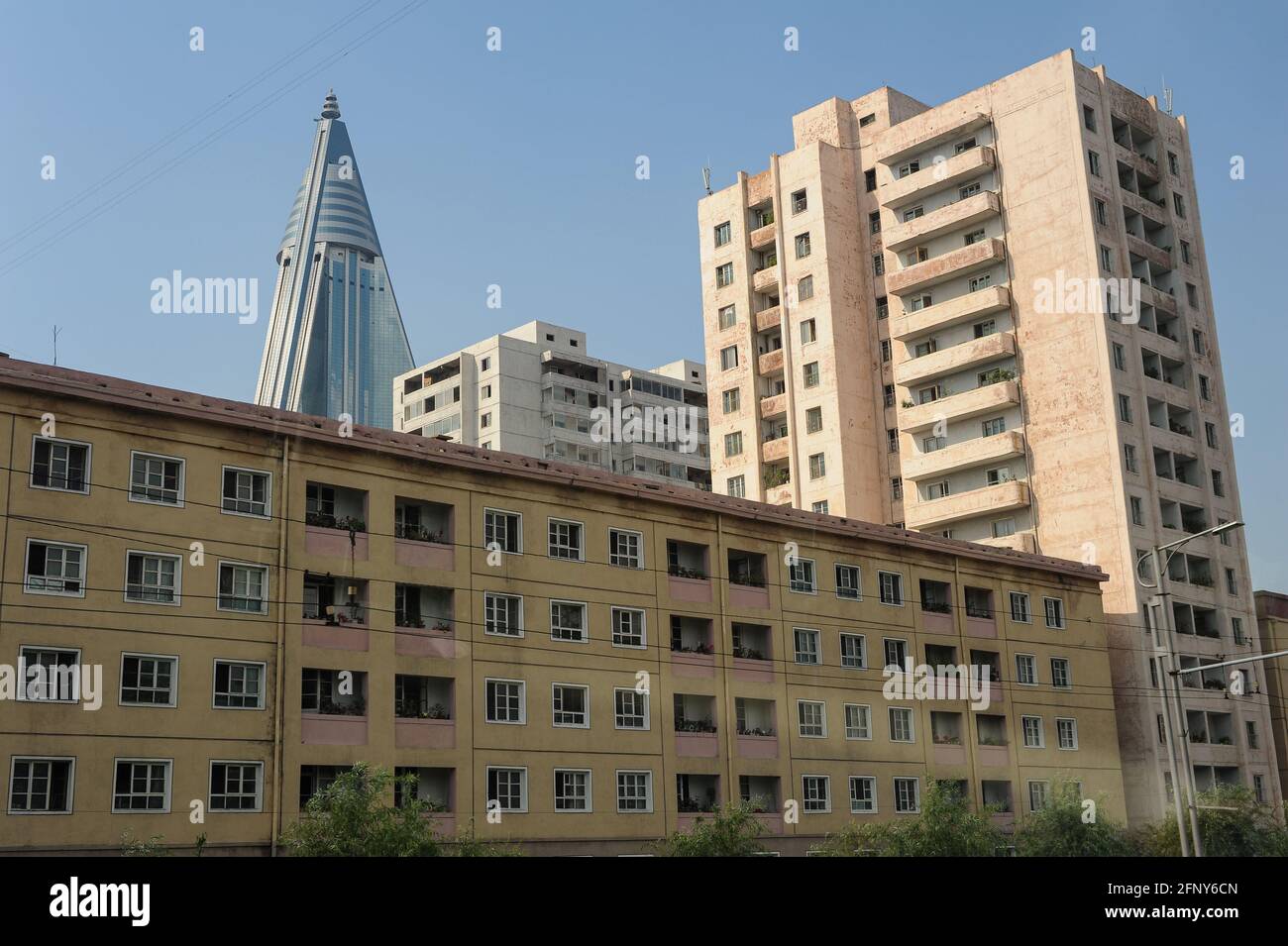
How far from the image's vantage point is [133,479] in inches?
1602

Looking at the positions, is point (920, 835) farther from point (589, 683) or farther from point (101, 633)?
point (101, 633)

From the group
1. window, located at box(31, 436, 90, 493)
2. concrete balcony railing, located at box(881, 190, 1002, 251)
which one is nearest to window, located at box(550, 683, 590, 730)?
window, located at box(31, 436, 90, 493)

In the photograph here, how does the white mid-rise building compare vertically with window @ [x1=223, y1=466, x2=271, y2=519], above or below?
above

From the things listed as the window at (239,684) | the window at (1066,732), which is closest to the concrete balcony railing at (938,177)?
the window at (1066,732)

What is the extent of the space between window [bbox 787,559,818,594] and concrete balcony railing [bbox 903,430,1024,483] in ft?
82.7

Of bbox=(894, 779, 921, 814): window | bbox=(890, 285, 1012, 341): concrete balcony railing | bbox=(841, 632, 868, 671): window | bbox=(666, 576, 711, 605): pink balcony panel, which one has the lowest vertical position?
bbox=(894, 779, 921, 814): window

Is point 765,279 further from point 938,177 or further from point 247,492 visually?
point 247,492

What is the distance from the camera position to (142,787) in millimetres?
38531

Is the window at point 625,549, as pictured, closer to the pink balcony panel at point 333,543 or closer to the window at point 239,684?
the pink balcony panel at point 333,543

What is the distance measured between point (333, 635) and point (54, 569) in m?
8.67

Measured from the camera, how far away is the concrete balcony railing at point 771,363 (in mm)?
91188

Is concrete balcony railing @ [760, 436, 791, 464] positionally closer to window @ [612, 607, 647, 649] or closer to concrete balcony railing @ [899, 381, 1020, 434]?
concrete balcony railing @ [899, 381, 1020, 434]

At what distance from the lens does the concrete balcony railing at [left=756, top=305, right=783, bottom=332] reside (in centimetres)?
9112
